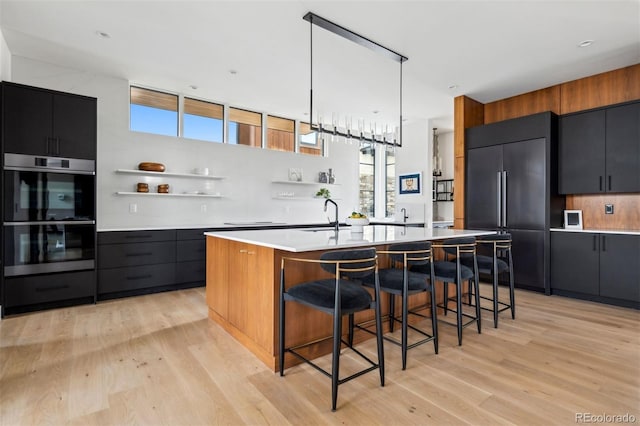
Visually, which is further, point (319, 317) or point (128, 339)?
point (128, 339)

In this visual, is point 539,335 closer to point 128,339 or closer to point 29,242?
point 128,339

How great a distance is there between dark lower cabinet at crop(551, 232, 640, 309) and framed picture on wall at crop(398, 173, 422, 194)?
2.60 metres

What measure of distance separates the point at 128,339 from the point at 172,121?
3.44m

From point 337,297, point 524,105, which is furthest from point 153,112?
point 524,105

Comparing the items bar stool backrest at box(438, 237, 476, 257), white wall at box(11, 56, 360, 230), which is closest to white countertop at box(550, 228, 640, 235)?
bar stool backrest at box(438, 237, 476, 257)

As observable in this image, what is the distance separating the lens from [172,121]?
5113 mm

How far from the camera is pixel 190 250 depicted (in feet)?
15.1

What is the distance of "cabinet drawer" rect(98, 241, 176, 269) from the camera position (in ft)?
13.1

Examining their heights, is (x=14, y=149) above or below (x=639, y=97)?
below

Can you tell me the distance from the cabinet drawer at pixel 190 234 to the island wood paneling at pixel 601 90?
5357 millimetres

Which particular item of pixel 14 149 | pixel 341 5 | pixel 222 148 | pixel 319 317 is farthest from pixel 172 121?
pixel 319 317

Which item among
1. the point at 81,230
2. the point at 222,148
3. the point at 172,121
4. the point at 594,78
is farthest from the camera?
the point at 222,148

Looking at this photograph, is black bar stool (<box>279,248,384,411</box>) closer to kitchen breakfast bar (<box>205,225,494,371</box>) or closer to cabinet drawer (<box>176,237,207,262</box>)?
kitchen breakfast bar (<box>205,225,494,371</box>)

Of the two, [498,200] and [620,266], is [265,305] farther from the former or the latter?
[620,266]
